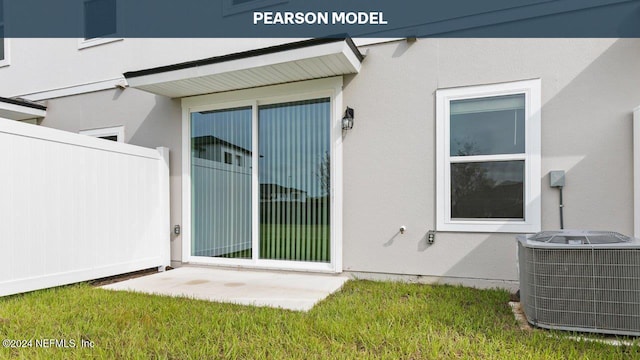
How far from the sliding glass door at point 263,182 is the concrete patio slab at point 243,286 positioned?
1.24 ft

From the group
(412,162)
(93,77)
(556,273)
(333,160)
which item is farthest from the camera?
(93,77)

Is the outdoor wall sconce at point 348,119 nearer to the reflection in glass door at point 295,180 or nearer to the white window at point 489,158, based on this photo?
the reflection in glass door at point 295,180

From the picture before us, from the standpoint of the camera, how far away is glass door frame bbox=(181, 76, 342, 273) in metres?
5.22

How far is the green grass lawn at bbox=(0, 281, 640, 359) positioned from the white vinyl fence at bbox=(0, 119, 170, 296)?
0.50 m

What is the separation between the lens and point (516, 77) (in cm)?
445

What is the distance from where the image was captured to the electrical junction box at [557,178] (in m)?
4.18

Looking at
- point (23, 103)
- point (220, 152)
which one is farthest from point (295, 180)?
point (23, 103)

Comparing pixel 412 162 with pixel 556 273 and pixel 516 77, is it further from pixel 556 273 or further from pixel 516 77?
pixel 556 273

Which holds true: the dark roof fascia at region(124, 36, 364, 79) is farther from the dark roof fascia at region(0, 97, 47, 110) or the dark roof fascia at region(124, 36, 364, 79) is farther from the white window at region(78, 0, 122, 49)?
the dark roof fascia at region(0, 97, 47, 110)

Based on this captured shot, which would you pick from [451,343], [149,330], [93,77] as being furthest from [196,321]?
[93,77]

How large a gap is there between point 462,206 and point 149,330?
12.2ft

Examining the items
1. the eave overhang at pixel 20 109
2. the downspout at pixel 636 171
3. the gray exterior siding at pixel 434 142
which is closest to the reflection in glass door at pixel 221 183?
the gray exterior siding at pixel 434 142

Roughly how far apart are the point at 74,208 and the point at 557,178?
5.95m

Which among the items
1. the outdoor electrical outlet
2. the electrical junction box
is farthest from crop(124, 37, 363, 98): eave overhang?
the electrical junction box
